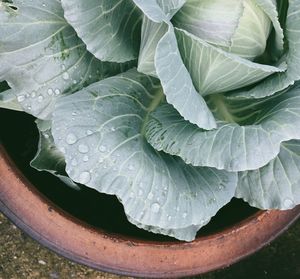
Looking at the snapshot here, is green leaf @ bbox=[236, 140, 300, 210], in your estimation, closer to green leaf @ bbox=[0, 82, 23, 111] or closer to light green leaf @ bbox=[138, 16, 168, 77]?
light green leaf @ bbox=[138, 16, 168, 77]

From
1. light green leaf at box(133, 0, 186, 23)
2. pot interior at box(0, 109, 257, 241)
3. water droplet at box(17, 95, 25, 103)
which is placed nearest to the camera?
light green leaf at box(133, 0, 186, 23)

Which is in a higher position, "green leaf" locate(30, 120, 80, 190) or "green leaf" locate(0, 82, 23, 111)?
"green leaf" locate(0, 82, 23, 111)

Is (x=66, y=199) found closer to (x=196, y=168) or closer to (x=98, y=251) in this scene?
(x=98, y=251)

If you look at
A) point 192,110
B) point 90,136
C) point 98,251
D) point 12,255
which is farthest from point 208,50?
point 12,255

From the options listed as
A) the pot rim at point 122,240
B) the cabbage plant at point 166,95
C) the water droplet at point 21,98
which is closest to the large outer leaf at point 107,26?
the cabbage plant at point 166,95

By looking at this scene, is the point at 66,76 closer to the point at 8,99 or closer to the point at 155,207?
the point at 8,99

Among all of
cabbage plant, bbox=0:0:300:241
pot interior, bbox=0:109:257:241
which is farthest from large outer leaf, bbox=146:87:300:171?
pot interior, bbox=0:109:257:241

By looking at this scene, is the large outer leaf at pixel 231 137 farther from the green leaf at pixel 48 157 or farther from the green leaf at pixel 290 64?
the green leaf at pixel 48 157
